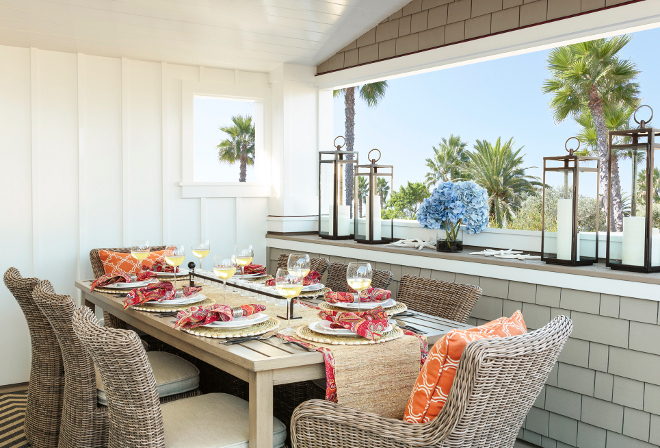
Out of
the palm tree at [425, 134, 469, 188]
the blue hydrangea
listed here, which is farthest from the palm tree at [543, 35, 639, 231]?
the blue hydrangea

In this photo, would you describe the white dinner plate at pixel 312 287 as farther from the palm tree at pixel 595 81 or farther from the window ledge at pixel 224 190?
the palm tree at pixel 595 81

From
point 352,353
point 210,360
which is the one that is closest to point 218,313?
point 210,360

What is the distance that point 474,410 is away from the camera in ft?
5.04

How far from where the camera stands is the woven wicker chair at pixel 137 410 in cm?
179

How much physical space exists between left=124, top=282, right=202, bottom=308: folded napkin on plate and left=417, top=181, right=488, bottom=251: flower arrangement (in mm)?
1566

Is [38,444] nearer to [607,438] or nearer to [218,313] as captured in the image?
[218,313]

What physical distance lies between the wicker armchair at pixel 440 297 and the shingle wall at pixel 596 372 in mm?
492

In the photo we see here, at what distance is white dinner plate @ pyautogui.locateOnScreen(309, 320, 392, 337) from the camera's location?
2052 millimetres

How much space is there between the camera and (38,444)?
9.55 feet

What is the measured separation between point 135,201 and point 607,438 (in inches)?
140

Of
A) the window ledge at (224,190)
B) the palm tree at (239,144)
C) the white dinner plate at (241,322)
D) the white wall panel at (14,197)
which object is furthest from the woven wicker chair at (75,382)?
the palm tree at (239,144)

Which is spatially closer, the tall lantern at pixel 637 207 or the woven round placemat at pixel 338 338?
the woven round placemat at pixel 338 338

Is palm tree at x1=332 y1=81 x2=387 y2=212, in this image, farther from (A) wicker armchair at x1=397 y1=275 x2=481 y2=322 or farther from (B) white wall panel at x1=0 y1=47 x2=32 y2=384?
(A) wicker armchair at x1=397 y1=275 x2=481 y2=322

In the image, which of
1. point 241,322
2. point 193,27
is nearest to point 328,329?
point 241,322
